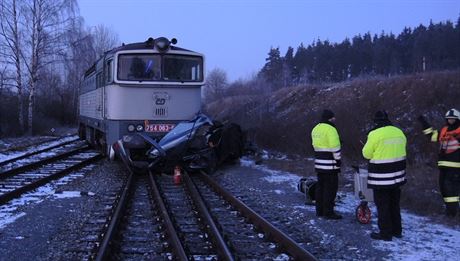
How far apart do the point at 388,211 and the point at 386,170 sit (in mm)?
538

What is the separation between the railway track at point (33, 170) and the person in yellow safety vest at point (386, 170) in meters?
6.22

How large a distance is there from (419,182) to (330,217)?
439 cm

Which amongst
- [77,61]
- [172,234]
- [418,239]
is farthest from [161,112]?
[77,61]

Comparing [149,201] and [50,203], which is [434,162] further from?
[50,203]

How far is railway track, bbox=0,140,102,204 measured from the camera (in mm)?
10331

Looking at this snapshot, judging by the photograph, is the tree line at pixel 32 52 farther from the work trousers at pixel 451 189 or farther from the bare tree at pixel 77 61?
the work trousers at pixel 451 189

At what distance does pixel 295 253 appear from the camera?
566 centimetres

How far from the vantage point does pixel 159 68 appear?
1305 cm

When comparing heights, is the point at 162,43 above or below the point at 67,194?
above

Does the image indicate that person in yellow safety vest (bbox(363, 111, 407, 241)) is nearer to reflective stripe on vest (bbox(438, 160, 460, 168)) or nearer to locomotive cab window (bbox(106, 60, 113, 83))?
reflective stripe on vest (bbox(438, 160, 460, 168))

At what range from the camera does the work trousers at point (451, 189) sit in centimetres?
804

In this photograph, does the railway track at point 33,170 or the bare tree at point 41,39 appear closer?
the railway track at point 33,170

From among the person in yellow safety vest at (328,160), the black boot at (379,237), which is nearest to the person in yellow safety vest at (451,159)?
the person in yellow safety vest at (328,160)

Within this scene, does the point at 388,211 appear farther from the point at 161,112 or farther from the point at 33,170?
the point at 33,170
